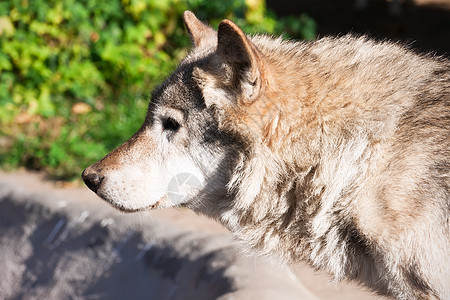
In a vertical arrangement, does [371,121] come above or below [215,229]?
above

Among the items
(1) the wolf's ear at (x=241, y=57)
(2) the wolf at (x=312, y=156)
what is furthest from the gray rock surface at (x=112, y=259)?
(1) the wolf's ear at (x=241, y=57)

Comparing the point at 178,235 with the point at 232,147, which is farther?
the point at 178,235

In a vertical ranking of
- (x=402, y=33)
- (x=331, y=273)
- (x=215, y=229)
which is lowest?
(x=402, y=33)

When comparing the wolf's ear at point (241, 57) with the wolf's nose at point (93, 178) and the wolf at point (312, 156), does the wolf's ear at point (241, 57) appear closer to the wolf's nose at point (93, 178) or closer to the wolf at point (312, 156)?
the wolf at point (312, 156)

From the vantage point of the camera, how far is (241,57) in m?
3.17

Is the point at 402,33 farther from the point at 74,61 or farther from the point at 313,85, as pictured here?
the point at 313,85

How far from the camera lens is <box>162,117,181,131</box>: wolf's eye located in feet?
11.6

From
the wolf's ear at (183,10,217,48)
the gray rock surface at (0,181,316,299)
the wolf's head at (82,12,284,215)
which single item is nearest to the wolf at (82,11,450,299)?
the wolf's head at (82,12,284,215)

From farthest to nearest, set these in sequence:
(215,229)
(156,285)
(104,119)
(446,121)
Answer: (104,119) → (215,229) → (156,285) → (446,121)

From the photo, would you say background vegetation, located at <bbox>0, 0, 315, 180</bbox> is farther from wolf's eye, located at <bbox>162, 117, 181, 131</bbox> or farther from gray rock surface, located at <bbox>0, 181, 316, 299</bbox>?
wolf's eye, located at <bbox>162, 117, 181, 131</bbox>

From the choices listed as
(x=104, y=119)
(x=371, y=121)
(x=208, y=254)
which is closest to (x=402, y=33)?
(x=104, y=119)

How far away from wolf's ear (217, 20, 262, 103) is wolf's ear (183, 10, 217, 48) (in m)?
0.64

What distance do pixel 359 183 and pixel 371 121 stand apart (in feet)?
0.98

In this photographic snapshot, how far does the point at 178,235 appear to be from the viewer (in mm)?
4801
